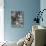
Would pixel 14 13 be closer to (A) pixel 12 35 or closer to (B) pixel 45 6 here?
(A) pixel 12 35

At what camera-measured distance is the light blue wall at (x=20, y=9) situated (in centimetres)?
510

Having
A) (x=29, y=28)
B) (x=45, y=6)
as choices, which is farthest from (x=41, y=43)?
(x=29, y=28)

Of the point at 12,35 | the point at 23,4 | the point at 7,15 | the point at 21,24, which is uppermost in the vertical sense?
the point at 23,4

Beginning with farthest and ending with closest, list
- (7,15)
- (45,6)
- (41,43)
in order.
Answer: (7,15) → (45,6) → (41,43)

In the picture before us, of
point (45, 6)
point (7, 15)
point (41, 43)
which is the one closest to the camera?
point (41, 43)

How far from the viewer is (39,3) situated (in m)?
5.16

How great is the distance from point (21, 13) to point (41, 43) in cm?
275

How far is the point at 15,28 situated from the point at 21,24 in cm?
28

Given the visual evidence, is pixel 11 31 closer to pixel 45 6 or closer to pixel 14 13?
pixel 14 13

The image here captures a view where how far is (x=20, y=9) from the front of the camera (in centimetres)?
514

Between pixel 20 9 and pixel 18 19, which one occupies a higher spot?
pixel 20 9

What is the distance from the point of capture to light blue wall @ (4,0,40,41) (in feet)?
16.7

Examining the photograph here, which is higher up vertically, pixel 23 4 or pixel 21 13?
pixel 23 4

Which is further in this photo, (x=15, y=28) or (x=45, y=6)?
(x=15, y=28)
